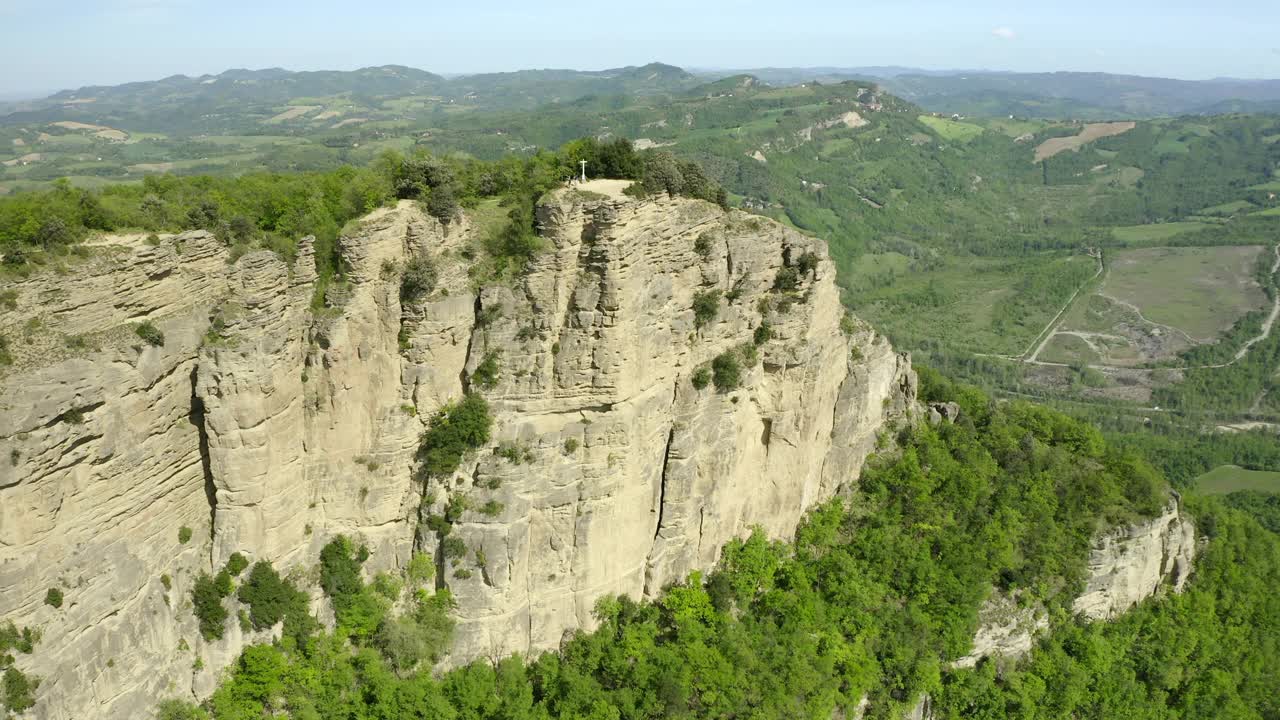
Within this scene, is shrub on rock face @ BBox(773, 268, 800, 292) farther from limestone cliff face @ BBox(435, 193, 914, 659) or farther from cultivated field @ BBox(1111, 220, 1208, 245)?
cultivated field @ BBox(1111, 220, 1208, 245)

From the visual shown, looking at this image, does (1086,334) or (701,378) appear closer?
(701,378)

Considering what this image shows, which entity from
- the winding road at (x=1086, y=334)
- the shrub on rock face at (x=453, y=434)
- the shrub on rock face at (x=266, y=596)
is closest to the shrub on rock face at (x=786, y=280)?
the shrub on rock face at (x=453, y=434)

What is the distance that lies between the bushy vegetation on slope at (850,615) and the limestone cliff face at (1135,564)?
2.56 ft

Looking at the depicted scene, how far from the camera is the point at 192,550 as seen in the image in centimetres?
2523

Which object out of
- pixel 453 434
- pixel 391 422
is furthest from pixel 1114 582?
pixel 391 422

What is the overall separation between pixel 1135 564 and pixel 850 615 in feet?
54.8

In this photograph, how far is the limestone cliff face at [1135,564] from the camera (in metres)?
38.3

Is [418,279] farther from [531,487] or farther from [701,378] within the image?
[701,378]

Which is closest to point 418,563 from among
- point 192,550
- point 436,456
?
point 436,456

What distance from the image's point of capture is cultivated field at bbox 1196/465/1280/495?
79.5m

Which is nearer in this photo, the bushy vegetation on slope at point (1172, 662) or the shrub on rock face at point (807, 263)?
the shrub on rock face at point (807, 263)

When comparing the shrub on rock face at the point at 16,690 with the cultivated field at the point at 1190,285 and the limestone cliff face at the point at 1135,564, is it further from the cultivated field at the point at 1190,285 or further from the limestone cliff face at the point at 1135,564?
the cultivated field at the point at 1190,285

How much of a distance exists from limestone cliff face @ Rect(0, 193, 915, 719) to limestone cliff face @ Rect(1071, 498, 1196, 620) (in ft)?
49.9

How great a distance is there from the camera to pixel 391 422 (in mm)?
27719
